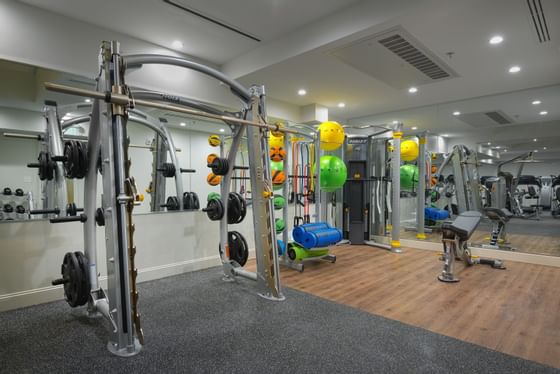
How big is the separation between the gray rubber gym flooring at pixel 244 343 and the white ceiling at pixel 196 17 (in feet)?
10.6

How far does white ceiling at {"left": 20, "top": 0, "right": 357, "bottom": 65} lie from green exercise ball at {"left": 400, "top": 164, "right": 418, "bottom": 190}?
3955mm

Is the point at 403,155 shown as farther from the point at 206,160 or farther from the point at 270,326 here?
Answer: the point at 270,326

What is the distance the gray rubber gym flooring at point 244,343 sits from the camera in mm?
2016

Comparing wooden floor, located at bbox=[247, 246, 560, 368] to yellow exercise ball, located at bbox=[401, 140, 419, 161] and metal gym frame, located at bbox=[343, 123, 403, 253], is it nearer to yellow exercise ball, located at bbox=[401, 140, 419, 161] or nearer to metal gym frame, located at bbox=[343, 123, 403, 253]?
metal gym frame, located at bbox=[343, 123, 403, 253]

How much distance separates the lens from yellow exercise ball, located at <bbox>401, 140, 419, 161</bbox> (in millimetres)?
6195

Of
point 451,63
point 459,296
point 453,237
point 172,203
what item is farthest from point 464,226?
point 172,203

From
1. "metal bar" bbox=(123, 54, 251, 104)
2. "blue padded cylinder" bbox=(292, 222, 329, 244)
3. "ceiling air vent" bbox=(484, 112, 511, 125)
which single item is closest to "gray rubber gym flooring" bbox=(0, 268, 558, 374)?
"blue padded cylinder" bbox=(292, 222, 329, 244)

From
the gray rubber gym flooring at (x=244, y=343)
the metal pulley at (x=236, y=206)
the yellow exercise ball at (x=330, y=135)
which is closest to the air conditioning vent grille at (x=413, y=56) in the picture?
the yellow exercise ball at (x=330, y=135)

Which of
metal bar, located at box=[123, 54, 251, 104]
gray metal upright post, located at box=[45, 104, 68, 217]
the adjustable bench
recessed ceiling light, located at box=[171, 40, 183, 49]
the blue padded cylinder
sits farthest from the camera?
the blue padded cylinder

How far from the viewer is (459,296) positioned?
3338 millimetres

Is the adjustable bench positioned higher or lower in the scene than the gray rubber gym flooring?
higher

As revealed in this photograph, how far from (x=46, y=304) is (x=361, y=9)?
457 centimetres

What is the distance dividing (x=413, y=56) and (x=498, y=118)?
124 inches

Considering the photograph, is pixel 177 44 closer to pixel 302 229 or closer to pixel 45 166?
pixel 45 166
